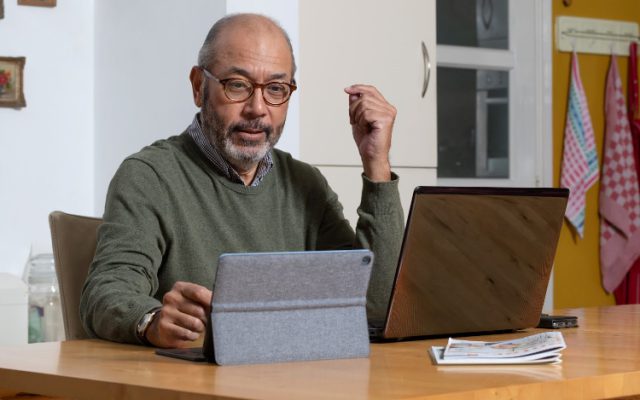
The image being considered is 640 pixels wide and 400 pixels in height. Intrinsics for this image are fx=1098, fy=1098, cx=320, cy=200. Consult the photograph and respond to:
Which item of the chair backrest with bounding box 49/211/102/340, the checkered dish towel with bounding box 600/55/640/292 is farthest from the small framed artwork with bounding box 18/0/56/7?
the checkered dish towel with bounding box 600/55/640/292

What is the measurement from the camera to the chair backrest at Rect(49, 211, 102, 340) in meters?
1.95

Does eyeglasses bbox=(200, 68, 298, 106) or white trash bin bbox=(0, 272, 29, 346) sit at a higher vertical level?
eyeglasses bbox=(200, 68, 298, 106)

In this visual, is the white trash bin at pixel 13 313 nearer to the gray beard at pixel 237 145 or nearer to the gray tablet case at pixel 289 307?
the gray beard at pixel 237 145

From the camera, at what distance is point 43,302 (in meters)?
3.03

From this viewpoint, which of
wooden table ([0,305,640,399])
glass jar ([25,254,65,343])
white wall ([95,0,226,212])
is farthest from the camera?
glass jar ([25,254,65,343])

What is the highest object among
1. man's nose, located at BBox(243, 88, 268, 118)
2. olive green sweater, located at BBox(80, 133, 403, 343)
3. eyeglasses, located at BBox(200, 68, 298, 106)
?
eyeglasses, located at BBox(200, 68, 298, 106)

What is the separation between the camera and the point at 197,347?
1.50 meters

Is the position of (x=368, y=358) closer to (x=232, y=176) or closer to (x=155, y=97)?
(x=232, y=176)

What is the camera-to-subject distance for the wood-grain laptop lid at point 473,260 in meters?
1.58

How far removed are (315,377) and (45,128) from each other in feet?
6.96

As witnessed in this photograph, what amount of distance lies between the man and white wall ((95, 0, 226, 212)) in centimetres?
66

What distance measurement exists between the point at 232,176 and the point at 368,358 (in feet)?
2.45

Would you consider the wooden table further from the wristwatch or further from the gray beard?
the gray beard

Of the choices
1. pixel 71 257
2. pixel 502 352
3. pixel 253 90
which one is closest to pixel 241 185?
pixel 253 90
